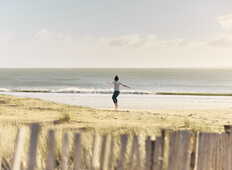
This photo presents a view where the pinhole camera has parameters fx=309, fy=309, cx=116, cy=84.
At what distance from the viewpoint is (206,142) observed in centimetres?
286

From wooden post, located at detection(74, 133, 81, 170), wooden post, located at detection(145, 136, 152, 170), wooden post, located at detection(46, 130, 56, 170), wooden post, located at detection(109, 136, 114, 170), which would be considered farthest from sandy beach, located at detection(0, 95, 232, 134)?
wooden post, located at detection(46, 130, 56, 170)

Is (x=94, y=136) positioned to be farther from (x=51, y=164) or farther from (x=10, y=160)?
(x=10, y=160)

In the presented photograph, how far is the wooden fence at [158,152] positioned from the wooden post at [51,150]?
91 mm

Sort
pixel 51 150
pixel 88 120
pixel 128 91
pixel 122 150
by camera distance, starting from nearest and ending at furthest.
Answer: pixel 122 150
pixel 51 150
pixel 88 120
pixel 128 91

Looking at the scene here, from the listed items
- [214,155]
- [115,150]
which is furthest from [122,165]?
[214,155]

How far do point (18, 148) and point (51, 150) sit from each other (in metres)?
0.30

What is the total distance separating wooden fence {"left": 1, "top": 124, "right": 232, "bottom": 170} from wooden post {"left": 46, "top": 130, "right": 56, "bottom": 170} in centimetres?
9

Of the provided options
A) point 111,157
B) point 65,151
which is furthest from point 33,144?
point 111,157

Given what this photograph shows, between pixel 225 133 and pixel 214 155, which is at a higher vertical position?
pixel 225 133

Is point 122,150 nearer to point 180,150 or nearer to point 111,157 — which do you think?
point 111,157

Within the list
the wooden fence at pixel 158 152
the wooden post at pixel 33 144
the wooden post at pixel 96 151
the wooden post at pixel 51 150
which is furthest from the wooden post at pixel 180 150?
the wooden post at pixel 33 144

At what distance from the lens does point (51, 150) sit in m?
2.96

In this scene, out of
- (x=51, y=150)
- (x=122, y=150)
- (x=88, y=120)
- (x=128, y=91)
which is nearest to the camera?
(x=122, y=150)

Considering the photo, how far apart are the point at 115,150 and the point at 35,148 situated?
29.7 inches
